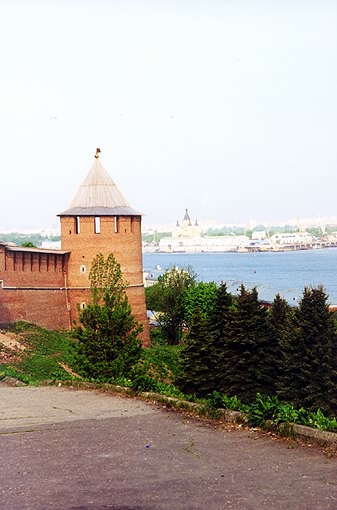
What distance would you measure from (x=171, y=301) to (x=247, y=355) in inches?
765

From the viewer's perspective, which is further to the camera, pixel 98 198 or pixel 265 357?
pixel 98 198

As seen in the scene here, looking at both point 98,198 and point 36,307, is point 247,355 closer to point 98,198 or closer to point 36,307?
point 36,307

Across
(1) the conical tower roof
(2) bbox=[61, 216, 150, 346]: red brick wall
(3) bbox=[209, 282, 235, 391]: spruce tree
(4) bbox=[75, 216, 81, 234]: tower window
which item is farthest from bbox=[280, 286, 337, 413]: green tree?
(4) bbox=[75, 216, 81, 234]: tower window

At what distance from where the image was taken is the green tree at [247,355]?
50.7ft

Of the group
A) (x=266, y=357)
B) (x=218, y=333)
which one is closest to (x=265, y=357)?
(x=266, y=357)

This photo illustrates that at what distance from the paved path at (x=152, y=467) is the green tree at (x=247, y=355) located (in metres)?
8.88

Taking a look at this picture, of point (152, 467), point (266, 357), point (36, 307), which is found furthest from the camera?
point (36, 307)

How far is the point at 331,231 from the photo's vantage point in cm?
19925

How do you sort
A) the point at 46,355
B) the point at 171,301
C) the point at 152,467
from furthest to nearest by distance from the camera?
the point at 171,301 → the point at 46,355 → the point at 152,467

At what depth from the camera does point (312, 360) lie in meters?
15.4

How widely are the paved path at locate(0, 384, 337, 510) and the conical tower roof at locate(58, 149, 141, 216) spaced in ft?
62.5

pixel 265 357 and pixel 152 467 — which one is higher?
pixel 152 467

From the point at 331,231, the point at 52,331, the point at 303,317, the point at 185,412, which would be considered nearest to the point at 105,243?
the point at 52,331

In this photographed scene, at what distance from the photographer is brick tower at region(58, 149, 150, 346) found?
25.4 m
